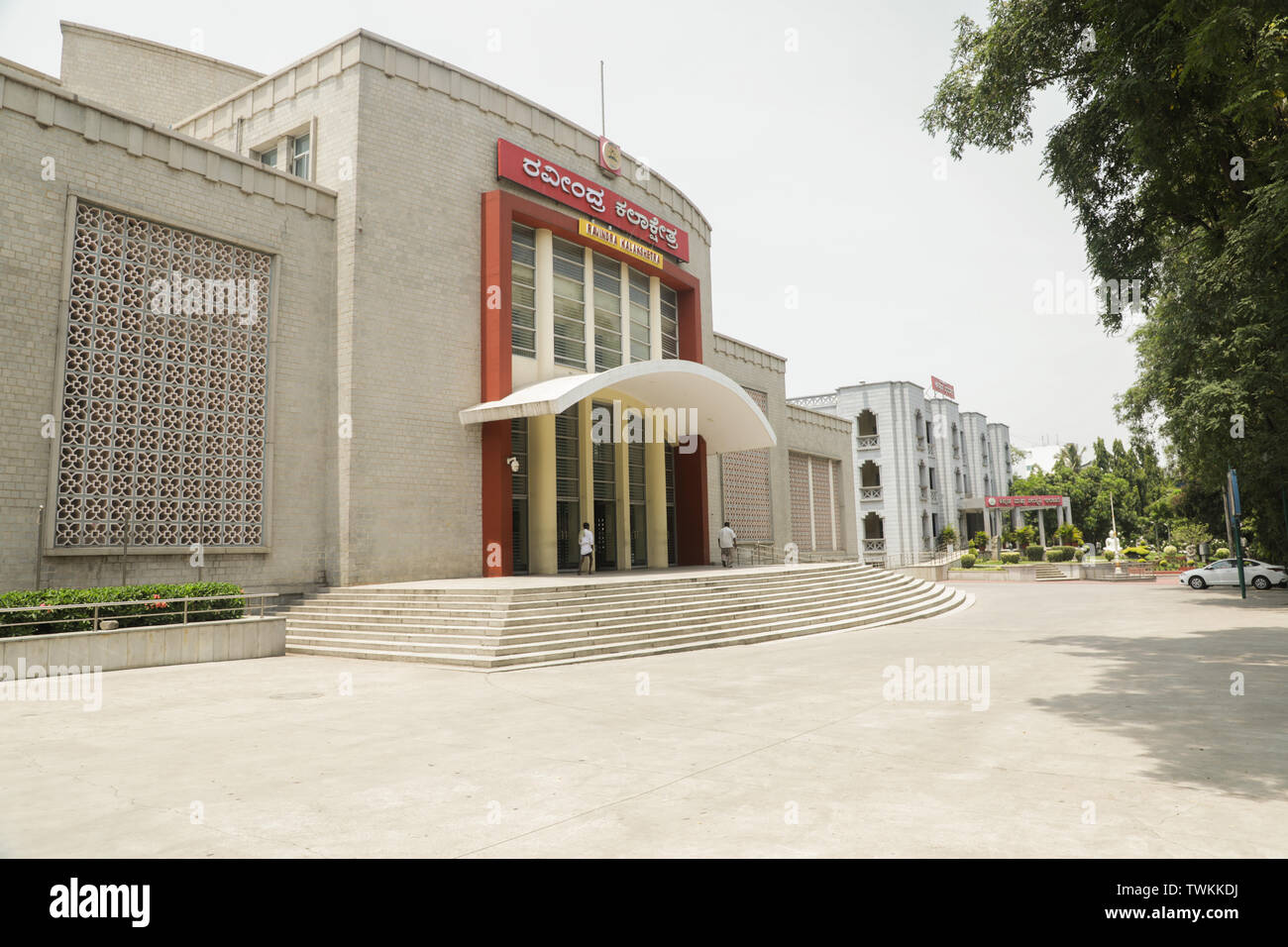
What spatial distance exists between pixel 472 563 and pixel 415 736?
44.3ft

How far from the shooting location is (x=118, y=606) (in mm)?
13266

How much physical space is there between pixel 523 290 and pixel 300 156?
6887 mm

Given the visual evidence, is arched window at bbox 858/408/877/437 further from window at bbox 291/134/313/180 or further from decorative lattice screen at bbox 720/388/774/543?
window at bbox 291/134/313/180

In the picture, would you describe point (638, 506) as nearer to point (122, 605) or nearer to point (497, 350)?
point (497, 350)

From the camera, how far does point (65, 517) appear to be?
1448cm

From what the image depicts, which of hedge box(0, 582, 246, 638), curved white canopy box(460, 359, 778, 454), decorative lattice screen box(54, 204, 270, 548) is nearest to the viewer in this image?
hedge box(0, 582, 246, 638)

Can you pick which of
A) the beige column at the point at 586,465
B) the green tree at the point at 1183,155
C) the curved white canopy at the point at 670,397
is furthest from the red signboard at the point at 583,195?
the green tree at the point at 1183,155

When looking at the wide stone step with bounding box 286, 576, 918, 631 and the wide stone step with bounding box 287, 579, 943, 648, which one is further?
the wide stone step with bounding box 286, 576, 918, 631

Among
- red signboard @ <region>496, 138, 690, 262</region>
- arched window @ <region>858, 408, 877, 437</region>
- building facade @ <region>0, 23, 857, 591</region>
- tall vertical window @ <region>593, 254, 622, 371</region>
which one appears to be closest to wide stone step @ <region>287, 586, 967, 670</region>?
building facade @ <region>0, 23, 857, 591</region>

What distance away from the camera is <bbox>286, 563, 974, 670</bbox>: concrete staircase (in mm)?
13570

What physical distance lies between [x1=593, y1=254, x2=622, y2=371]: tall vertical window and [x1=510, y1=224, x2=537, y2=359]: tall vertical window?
267 centimetres

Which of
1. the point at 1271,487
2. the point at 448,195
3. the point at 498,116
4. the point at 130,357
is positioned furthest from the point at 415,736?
the point at 1271,487

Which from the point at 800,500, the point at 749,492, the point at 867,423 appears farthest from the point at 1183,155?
the point at 867,423

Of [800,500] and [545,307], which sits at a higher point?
[545,307]
